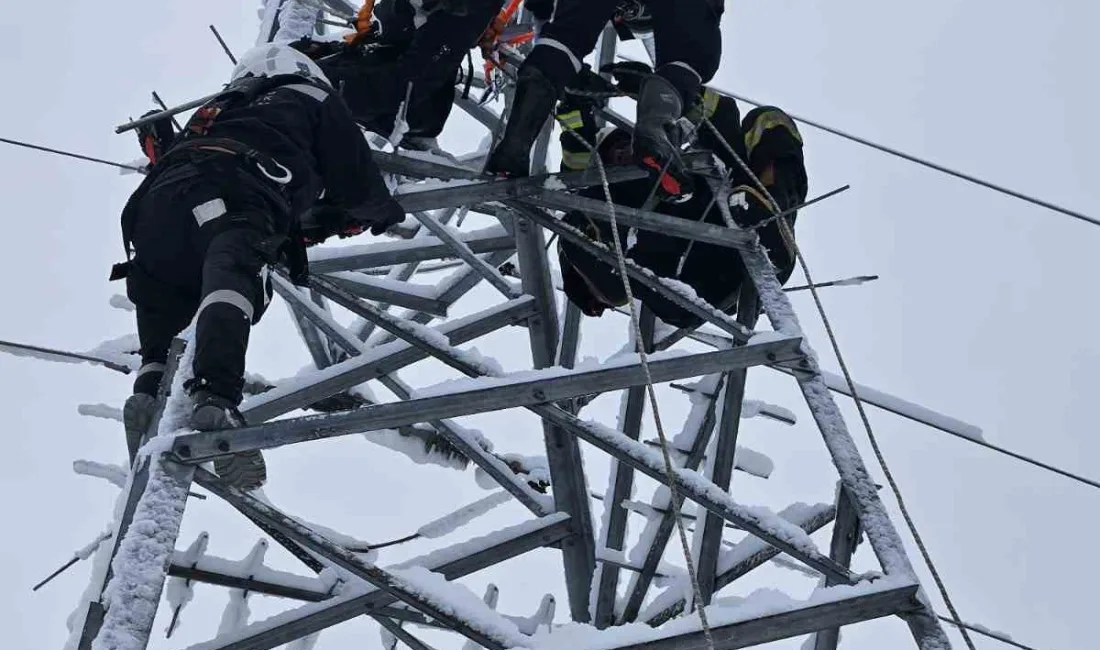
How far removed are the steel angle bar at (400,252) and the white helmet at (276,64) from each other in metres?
1.09

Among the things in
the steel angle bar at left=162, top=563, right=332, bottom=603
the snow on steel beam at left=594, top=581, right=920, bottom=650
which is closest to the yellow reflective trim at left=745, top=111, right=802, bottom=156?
the steel angle bar at left=162, top=563, right=332, bottom=603

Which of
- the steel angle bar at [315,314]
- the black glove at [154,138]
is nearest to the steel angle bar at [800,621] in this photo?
the black glove at [154,138]

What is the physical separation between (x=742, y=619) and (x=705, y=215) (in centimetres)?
302

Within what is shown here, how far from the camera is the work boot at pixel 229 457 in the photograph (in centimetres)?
457

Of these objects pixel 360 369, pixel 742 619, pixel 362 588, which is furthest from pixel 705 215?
pixel 742 619

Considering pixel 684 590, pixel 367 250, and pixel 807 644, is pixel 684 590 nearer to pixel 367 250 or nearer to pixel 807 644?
pixel 807 644

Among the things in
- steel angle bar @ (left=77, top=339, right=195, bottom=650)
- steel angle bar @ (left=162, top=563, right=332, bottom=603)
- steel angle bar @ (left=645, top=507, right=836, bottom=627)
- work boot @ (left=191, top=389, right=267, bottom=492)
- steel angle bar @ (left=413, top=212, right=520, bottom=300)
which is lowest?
steel angle bar @ (left=77, top=339, right=195, bottom=650)

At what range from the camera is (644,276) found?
21.2 feet

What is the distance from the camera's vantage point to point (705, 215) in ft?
23.2

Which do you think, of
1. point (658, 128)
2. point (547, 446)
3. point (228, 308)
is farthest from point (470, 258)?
point (228, 308)

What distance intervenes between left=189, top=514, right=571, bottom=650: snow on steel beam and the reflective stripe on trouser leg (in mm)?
837

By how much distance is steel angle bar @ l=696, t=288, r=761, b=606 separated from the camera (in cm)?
640

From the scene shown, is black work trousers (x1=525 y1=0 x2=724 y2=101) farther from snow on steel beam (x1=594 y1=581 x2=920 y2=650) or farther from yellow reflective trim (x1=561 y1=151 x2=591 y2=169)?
snow on steel beam (x1=594 y1=581 x2=920 y2=650)

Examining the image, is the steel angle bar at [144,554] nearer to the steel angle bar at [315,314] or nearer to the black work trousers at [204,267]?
the black work trousers at [204,267]
